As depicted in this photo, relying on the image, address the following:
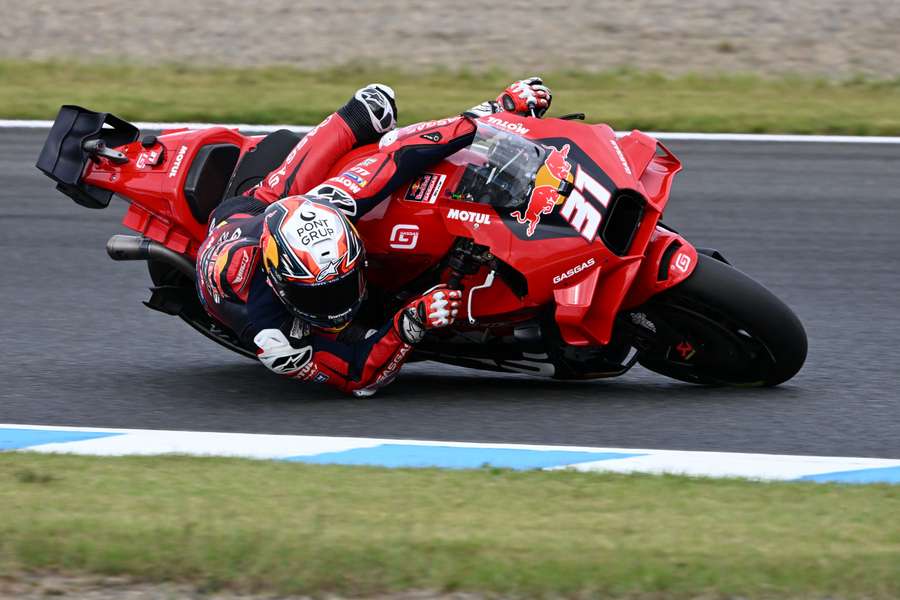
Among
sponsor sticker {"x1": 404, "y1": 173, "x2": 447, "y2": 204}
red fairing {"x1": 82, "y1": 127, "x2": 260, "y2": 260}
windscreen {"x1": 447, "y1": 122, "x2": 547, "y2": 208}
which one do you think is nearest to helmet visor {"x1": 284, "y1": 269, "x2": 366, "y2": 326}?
sponsor sticker {"x1": 404, "y1": 173, "x2": 447, "y2": 204}

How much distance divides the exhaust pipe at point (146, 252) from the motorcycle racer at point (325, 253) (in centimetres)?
23

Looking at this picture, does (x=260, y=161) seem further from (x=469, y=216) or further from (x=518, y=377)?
(x=518, y=377)

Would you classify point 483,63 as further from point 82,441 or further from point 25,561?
point 25,561

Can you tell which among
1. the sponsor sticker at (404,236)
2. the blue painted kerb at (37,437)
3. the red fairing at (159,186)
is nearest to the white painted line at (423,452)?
the blue painted kerb at (37,437)

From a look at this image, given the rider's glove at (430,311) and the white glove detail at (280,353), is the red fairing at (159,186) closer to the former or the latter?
the white glove detail at (280,353)

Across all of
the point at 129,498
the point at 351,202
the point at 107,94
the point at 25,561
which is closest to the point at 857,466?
the point at 351,202

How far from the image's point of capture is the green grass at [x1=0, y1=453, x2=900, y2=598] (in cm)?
403

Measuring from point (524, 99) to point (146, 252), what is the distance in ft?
5.64

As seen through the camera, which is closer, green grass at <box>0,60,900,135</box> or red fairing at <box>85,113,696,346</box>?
red fairing at <box>85,113,696,346</box>

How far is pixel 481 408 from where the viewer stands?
599cm

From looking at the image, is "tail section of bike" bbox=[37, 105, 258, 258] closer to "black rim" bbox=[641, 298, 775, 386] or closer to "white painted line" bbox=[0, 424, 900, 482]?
"white painted line" bbox=[0, 424, 900, 482]

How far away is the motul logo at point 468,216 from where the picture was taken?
564 cm

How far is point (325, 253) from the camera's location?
17.7ft

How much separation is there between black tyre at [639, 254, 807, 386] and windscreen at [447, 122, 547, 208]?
2.28ft
